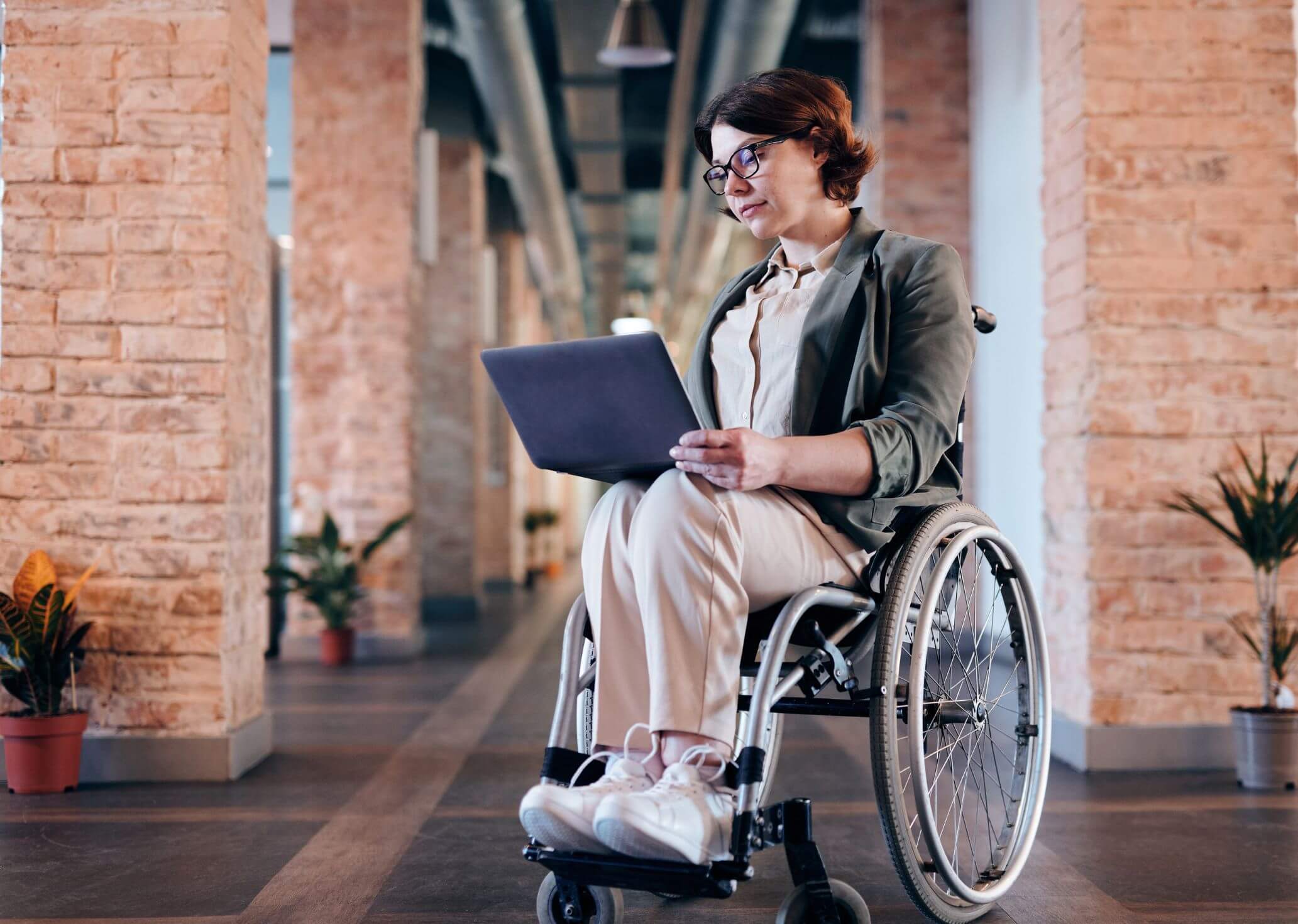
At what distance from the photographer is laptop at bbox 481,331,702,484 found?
1.54 m

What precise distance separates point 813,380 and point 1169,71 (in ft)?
7.04

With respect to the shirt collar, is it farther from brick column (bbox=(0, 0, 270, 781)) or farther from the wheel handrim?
brick column (bbox=(0, 0, 270, 781))

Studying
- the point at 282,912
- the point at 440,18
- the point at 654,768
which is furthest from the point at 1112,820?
the point at 440,18

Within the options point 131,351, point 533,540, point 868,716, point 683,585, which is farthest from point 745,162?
point 533,540

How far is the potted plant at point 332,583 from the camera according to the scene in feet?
19.4

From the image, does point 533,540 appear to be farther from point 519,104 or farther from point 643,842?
point 643,842

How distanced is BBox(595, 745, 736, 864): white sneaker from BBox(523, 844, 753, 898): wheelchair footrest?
2 cm

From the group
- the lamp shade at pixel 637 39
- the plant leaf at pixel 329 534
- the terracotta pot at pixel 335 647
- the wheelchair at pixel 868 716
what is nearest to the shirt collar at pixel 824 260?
the wheelchair at pixel 868 716

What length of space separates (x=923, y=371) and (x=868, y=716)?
0.51m

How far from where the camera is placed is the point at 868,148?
1955 mm

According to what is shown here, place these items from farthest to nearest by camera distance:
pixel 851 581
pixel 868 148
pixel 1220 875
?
1. pixel 1220 875
2. pixel 868 148
3. pixel 851 581

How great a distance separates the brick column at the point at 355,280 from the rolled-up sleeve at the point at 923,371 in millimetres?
4839

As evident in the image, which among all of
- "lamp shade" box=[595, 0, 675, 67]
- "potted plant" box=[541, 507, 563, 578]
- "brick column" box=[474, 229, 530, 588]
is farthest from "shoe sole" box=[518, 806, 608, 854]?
"potted plant" box=[541, 507, 563, 578]

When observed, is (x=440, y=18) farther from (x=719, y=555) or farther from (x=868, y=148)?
(x=719, y=555)
